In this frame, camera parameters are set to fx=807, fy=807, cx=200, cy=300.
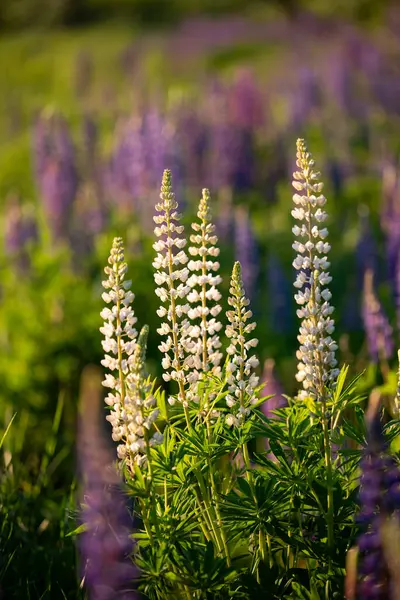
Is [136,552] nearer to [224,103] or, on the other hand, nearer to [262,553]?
[262,553]

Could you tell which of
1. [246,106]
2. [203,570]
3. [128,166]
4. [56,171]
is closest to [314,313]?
[203,570]

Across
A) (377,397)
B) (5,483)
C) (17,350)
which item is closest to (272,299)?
(17,350)

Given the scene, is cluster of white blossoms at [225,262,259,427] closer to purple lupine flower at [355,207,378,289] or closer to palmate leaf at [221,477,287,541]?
palmate leaf at [221,477,287,541]

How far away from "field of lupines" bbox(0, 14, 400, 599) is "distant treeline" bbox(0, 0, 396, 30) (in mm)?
5612

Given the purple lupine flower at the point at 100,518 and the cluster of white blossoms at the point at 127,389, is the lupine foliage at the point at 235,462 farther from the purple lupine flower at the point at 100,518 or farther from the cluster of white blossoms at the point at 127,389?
the purple lupine flower at the point at 100,518

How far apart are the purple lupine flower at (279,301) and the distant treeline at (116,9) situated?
14558 mm

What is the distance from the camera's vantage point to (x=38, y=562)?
3213 mm

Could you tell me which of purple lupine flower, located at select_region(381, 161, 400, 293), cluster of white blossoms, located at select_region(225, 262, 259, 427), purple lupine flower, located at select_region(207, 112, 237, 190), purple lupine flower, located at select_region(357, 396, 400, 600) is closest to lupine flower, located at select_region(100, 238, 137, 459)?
cluster of white blossoms, located at select_region(225, 262, 259, 427)

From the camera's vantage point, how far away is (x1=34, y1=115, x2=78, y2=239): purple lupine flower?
24.6 ft

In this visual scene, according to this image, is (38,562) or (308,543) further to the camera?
(38,562)

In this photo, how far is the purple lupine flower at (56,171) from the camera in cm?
749

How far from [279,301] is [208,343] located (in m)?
3.27

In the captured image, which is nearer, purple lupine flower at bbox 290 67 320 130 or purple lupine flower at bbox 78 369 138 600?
purple lupine flower at bbox 78 369 138 600

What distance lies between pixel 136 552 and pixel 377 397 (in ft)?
2.54
